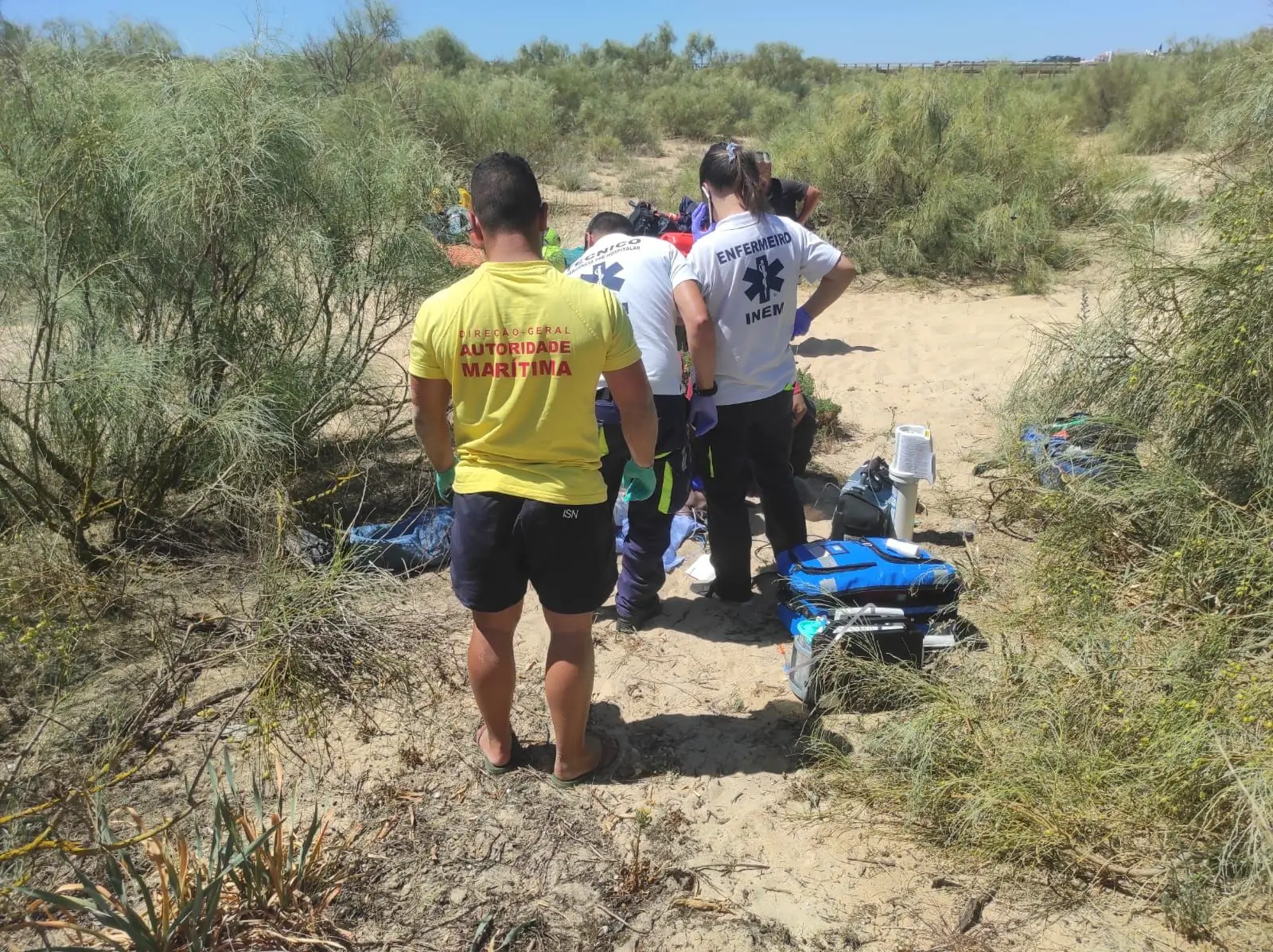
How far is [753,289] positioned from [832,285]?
0.48 metres

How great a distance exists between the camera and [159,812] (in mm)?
2697

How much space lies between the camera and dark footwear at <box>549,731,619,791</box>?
283 cm

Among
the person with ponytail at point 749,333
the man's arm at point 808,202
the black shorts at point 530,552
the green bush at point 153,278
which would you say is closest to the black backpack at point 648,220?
the man's arm at point 808,202

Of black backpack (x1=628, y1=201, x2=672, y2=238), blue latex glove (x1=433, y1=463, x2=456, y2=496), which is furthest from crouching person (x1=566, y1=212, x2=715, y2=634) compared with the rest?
black backpack (x1=628, y1=201, x2=672, y2=238)

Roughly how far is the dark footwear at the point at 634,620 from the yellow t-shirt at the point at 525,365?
1430mm

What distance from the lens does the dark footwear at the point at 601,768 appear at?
283cm

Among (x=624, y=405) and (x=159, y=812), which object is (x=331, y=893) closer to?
(x=159, y=812)

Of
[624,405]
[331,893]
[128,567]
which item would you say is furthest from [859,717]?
[128,567]

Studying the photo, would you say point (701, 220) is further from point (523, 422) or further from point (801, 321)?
point (523, 422)

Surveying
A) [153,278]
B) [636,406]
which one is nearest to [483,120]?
[153,278]

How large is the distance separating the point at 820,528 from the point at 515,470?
8.48 feet

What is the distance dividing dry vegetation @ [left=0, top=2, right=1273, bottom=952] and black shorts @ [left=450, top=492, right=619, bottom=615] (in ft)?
2.15

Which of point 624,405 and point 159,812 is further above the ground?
point 624,405

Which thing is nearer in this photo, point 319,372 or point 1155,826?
point 1155,826
